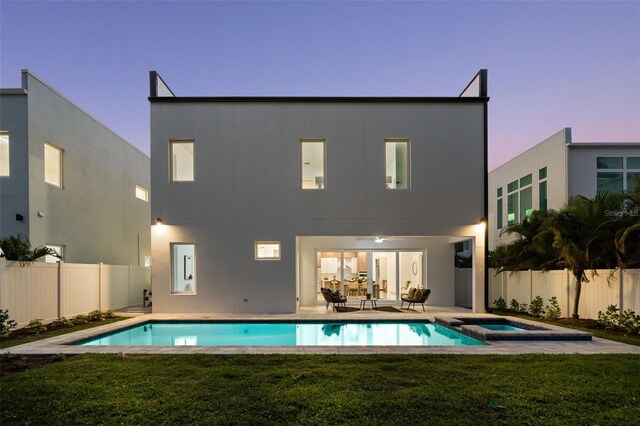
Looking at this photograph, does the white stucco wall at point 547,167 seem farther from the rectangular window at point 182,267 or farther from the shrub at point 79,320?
the shrub at point 79,320

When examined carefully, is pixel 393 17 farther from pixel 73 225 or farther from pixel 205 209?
pixel 73 225

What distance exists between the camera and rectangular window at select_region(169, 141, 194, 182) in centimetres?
1134

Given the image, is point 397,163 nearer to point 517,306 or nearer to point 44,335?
point 517,306

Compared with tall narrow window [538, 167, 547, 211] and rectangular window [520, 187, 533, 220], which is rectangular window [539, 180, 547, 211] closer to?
tall narrow window [538, 167, 547, 211]

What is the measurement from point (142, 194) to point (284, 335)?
13900mm

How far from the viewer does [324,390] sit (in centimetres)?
432

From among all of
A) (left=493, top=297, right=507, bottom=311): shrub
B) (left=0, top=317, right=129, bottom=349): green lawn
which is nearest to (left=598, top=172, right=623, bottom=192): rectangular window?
(left=493, top=297, right=507, bottom=311): shrub

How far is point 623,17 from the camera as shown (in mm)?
14727

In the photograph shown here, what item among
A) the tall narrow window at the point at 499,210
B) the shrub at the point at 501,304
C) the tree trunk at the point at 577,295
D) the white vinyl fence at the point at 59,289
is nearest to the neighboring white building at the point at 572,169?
the tall narrow window at the point at 499,210

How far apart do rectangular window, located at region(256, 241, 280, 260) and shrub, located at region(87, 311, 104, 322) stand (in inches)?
179

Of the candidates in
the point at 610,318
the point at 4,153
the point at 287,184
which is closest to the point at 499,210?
the point at 610,318

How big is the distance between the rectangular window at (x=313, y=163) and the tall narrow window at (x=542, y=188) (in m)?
13.1

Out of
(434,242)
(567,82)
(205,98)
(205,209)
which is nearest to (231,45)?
(205,98)

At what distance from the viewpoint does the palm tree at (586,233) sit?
877 cm
